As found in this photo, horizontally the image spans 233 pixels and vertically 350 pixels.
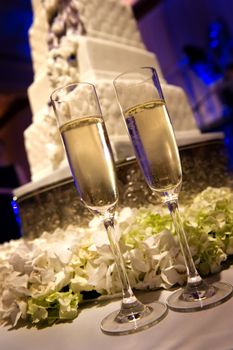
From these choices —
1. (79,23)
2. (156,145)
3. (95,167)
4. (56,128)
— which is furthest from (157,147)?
(79,23)

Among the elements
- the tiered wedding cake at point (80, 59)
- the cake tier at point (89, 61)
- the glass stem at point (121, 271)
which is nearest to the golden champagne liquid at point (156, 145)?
the glass stem at point (121, 271)

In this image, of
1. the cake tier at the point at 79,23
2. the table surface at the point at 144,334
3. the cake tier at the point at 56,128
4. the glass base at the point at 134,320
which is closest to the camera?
the table surface at the point at 144,334

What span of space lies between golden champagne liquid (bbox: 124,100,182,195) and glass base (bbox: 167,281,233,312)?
0.23 metres

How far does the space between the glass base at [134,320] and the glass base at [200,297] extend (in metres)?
0.03

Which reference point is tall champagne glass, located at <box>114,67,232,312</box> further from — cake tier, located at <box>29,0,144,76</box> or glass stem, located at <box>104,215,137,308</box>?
cake tier, located at <box>29,0,144,76</box>

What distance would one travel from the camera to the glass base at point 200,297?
2.61ft

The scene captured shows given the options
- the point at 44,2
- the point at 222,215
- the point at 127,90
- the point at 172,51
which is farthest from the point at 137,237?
the point at 172,51

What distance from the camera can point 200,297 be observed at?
0.84 metres

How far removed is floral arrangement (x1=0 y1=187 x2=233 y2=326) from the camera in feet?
3.17

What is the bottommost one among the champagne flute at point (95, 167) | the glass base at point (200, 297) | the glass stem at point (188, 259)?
the glass base at point (200, 297)

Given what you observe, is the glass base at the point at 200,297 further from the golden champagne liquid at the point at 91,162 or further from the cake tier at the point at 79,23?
the cake tier at the point at 79,23

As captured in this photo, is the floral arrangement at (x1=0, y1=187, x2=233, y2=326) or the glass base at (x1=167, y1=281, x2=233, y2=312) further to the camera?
the floral arrangement at (x1=0, y1=187, x2=233, y2=326)

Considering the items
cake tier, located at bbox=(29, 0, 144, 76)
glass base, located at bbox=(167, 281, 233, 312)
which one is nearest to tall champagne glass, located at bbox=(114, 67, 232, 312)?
glass base, located at bbox=(167, 281, 233, 312)

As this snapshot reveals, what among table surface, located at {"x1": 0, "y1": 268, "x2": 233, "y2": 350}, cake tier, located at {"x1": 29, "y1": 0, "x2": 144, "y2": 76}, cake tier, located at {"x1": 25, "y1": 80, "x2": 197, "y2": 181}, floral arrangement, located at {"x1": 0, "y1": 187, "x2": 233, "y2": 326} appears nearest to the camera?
table surface, located at {"x1": 0, "y1": 268, "x2": 233, "y2": 350}
